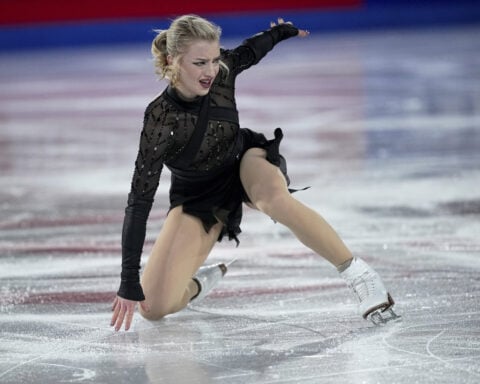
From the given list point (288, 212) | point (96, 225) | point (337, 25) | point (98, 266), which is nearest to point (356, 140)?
point (96, 225)

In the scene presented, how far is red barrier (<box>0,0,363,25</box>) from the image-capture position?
16.6 metres

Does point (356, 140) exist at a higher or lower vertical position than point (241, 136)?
lower

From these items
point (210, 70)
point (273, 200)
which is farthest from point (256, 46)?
point (273, 200)

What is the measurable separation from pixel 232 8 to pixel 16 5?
348cm

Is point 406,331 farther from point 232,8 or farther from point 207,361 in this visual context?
point 232,8

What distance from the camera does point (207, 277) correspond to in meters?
3.79

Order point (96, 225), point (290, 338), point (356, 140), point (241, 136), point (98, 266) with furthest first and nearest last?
point (356, 140) < point (96, 225) < point (98, 266) < point (241, 136) < point (290, 338)

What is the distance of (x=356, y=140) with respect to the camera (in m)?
7.02

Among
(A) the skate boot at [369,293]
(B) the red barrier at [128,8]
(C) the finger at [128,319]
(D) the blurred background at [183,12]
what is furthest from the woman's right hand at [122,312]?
(B) the red barrier at [128,8]

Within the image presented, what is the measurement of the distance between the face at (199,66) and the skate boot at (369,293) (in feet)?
2.50

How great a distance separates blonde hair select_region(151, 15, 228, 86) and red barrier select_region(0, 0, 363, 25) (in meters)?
13.6

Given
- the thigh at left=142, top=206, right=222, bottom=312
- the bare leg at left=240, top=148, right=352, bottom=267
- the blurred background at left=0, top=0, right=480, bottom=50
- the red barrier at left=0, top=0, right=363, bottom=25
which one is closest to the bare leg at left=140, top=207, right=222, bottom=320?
the thigh at left=142, top=206, right=222, bottom=312

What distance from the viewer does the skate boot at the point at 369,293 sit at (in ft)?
11.0

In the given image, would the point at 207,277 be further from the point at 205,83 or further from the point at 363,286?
the point at 205,83
